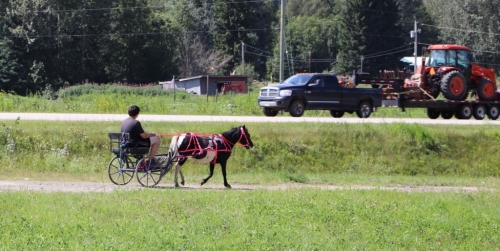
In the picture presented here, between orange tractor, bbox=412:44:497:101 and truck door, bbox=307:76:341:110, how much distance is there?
15.6 ft

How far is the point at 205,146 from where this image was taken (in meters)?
17.4

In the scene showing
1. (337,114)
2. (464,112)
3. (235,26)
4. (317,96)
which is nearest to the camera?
(317,96)

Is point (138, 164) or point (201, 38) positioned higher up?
point (201, 38)

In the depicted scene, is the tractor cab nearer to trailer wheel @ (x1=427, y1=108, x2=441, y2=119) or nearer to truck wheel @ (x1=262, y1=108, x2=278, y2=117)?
trailer wheel @ (x1=427, y1=108, x2=441, y2=119)

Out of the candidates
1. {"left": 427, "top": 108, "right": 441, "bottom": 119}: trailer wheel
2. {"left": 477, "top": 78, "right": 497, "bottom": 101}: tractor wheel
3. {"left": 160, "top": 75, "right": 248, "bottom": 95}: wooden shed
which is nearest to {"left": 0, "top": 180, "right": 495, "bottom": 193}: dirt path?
{"left": 477, "top": 78, "right": 497, "bottom": 101}: tractor wheel

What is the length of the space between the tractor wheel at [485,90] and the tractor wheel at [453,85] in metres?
1.31

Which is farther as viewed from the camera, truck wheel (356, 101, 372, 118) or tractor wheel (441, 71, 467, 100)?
tractor wheel (441, 71, 467, 100)

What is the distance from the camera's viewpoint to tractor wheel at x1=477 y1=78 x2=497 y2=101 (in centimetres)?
3531

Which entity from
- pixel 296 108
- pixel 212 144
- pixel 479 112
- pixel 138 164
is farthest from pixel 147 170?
pixel 479 112

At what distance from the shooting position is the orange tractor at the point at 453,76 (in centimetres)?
3438

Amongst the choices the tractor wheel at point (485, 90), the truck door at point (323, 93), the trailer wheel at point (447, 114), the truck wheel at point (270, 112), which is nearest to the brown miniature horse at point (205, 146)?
the truck door at point (323, 93)

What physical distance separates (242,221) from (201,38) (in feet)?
293

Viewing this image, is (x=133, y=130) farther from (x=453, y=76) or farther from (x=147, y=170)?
(x=453, y=76)

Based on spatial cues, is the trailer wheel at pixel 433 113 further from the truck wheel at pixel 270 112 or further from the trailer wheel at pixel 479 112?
the truck wheel at pixel 270 112
